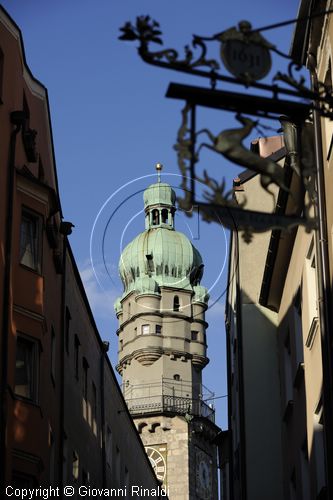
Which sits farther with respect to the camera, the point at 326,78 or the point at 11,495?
the point at 11,495

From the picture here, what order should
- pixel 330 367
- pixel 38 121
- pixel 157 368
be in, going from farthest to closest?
pixel 157 368 → pixel 38 121 → pixel 330 367

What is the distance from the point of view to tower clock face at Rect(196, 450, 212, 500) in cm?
11044

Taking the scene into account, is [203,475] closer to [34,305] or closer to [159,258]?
[159,258]

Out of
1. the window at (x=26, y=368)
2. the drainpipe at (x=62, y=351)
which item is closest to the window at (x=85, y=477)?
the drainpipe at (x=62, y=351)

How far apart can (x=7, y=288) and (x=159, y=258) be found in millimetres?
93769

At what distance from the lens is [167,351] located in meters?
114

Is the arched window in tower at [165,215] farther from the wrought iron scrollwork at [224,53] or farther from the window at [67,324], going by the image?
the wrought iron scrollwork at [224,53]

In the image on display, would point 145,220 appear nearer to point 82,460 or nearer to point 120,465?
point 120,465

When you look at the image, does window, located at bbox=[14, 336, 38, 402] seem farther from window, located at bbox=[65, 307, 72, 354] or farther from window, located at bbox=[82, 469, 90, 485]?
window, located at bbox=[82, 469, 90, 485]

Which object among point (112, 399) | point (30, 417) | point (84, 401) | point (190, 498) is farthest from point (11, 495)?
point (190, 498)

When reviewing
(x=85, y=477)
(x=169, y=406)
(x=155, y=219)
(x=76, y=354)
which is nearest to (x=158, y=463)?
(x=169, y=406)

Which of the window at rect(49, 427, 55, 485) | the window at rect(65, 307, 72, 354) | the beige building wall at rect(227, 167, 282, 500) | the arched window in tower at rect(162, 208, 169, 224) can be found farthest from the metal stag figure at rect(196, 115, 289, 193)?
the arched window in tower at rect(162, 208, 169, 224)

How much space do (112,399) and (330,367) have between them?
2452 centimetres

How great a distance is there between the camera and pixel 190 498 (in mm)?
107000
